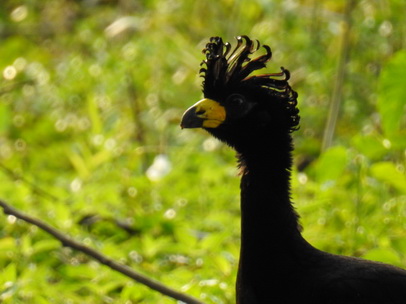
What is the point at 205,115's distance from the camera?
12.4 feet

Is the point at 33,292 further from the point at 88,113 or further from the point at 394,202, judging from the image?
the point at 88,113

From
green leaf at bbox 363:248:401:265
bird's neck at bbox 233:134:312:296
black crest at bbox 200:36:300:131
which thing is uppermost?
black crest at bbox 200:36:300:131

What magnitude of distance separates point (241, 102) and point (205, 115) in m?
0.14

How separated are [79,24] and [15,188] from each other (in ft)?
11.3

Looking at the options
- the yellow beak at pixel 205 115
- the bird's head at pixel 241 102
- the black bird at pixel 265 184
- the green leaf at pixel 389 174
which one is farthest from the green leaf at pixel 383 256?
the yellow beak at pixel 205 115

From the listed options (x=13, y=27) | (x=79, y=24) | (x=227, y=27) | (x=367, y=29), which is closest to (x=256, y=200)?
(x=367, y=29)

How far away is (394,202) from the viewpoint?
5.35m

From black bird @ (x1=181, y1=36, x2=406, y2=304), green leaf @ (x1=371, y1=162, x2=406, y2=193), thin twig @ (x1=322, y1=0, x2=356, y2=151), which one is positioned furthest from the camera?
thin twig @ (x1=322, y1=0, x2=356, y2=151)

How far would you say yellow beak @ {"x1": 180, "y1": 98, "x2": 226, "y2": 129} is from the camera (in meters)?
3.76

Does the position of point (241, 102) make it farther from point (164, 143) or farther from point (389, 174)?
point (164, 143)

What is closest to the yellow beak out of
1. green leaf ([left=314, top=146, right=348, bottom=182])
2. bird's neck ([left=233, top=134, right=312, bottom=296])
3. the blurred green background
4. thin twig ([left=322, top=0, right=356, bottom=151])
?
bird's neck ([left=233, top=134, right=312, bottom=296])

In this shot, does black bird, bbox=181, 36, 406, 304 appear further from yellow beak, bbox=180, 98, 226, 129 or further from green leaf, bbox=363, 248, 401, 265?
green leaf, bbox=363, 248, 401, 265

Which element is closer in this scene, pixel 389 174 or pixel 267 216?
pixel 267 216

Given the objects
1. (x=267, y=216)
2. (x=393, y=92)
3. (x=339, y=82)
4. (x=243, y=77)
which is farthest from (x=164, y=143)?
(x=267, y=216)
